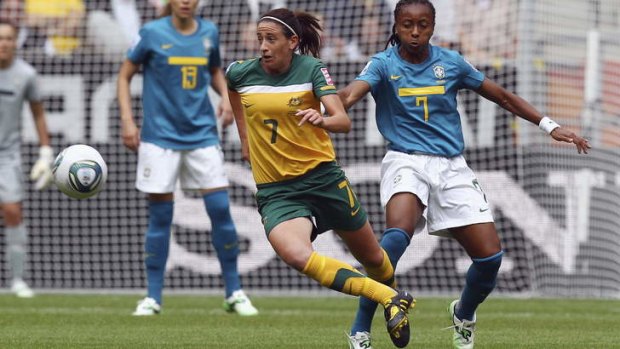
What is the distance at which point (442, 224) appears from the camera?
713cm

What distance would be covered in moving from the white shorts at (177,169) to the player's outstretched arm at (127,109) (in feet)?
0.48

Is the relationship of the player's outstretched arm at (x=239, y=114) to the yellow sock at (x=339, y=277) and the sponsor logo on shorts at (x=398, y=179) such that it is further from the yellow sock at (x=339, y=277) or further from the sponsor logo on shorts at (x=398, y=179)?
the yellow sock at (x=339, y=277)

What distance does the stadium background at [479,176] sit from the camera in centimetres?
1212

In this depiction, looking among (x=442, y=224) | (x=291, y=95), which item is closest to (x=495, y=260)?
(x=442, y=224)

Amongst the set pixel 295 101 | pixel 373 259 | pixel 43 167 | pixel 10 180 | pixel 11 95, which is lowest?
pixel 10 180

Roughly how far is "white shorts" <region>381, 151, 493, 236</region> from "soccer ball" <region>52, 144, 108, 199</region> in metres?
1.78

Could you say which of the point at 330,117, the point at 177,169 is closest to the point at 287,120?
the point at 330,117

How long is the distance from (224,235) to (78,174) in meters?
2.21

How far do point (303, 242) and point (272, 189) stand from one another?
0.44 metres

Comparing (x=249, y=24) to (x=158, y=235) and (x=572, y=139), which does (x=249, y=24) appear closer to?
(x=158, y=235)

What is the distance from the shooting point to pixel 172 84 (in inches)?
377

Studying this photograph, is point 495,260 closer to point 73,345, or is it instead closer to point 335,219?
point 335,219

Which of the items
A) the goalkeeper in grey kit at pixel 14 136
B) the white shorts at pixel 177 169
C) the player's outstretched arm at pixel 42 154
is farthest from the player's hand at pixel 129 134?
the goalkeeper in grey kit at pixel 14 136

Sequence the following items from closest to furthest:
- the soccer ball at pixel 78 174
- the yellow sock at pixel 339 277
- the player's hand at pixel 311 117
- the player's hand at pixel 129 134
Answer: the player's hand at pixel 311 117
the yellow sock at pixel 339 277
the soccer ball at pixel 78 174
the player's hand at pixel 129 134
